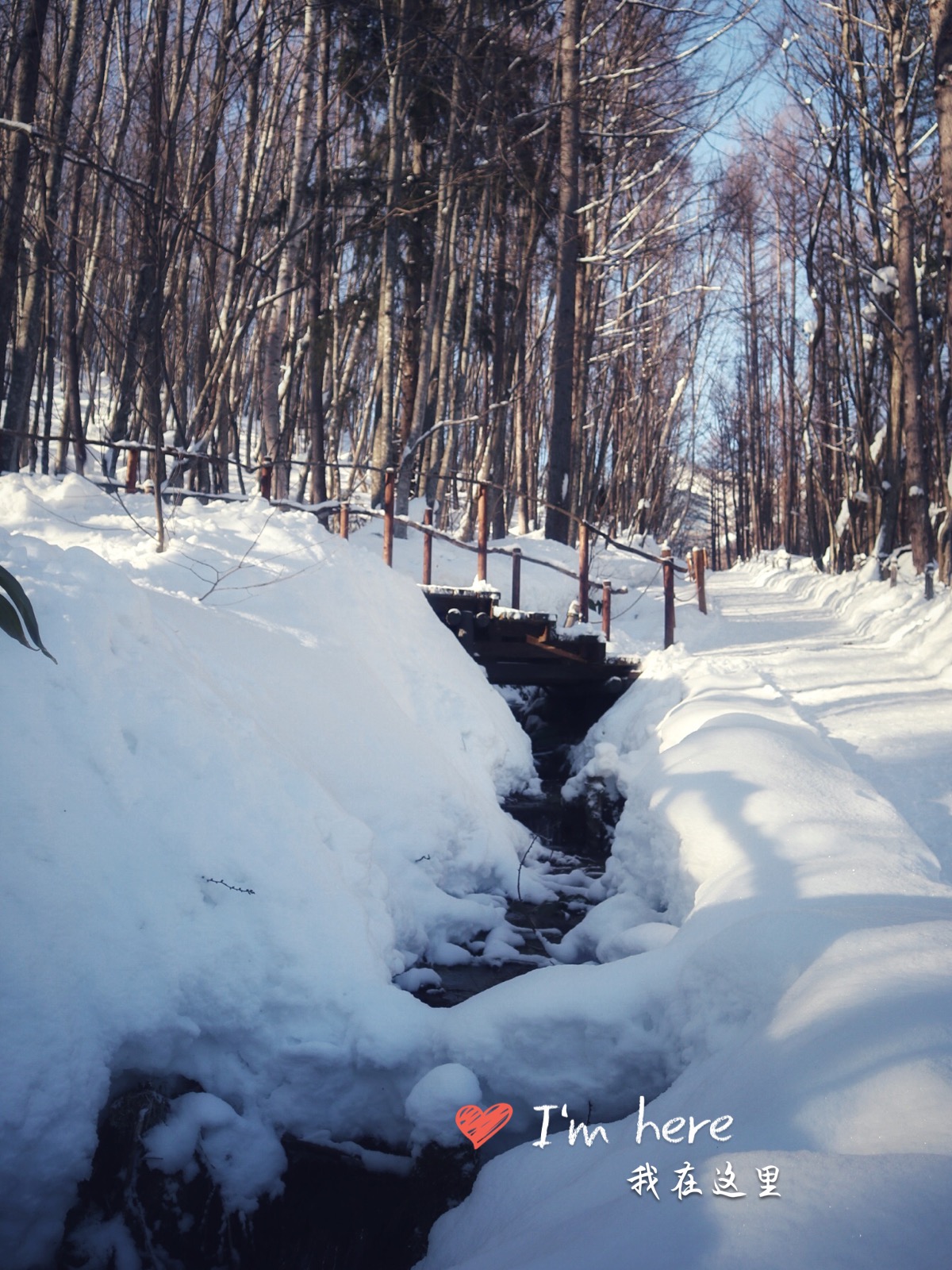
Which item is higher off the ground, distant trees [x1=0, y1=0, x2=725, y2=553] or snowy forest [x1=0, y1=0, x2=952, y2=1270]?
distant trees [x1=0, y1=0, x2=725, y2=553]

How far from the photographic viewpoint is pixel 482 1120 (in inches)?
104

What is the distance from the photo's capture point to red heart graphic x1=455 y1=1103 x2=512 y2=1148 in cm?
259

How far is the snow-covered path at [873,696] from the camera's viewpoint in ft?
16.3

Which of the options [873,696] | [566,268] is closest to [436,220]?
[566,268]

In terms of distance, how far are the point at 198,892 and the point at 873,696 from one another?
629cm

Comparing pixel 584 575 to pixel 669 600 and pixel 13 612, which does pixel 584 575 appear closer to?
pixel 669 600

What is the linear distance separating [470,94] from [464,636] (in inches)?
368

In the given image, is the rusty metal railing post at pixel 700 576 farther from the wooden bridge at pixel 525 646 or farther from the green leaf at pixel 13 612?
the green leaf at pixel 13 612

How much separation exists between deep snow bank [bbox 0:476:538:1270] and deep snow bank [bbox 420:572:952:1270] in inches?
25.4

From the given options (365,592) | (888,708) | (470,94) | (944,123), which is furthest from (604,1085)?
(470,94)

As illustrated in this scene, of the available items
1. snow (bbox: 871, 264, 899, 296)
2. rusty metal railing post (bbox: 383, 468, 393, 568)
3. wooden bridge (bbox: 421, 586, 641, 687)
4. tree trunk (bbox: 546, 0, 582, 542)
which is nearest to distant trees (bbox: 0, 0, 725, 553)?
tree trunk (bbox: 546, 0, 582, 542)

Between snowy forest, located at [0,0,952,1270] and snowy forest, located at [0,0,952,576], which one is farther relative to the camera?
snowy forest, located at [0,0,952,576]

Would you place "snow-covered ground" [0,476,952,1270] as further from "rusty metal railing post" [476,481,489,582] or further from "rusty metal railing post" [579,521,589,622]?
"rusty metal railing post" [579,521,589,622]

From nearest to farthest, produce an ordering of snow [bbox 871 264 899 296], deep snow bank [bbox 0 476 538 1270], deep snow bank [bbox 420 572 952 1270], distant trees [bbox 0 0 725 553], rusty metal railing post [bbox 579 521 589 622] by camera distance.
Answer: deep snow bank [bbox 420 572 952 1270], deep snow bank [bbox 0 476 538 1270], distant trees [bbox 0 0 725 553], rusty metal railing post [bbox 579 521 589 622], snow [bbox 871 264 899 296]
